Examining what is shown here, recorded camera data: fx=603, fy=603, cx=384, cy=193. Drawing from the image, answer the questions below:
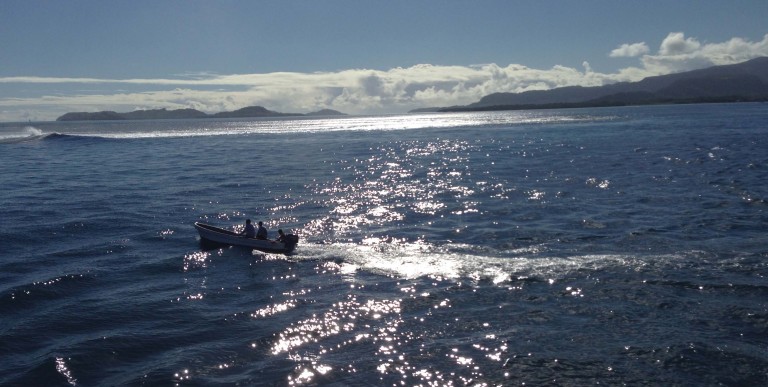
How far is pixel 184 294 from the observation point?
27.8 m

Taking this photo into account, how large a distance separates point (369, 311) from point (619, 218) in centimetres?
2033

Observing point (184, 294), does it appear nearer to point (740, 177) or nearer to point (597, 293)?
point (597, 293)

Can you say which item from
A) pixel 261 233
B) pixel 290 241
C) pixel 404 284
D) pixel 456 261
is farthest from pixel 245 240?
pixel 456 261

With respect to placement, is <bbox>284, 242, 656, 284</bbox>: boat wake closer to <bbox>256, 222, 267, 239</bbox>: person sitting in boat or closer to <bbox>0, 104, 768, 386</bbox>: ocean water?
<bbox>0, 104, 768, 386</bbox>: ocean water

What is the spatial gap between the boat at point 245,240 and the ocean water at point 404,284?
23.9 inches

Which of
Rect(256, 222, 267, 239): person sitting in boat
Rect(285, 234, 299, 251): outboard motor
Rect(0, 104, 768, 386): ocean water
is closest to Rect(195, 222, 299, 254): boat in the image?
Rect(285, 234, 299, 251): outboard motor

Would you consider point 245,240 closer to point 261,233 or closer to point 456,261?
point 261,233

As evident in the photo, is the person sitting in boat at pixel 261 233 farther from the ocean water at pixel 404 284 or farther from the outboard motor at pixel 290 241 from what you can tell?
the outboard motor at pixel 290 241

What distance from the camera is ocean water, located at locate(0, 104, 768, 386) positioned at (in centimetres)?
1975

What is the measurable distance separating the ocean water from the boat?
1.99 ft

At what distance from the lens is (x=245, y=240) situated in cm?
3559

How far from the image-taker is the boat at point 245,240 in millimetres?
33906

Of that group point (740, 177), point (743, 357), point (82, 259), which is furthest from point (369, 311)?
point (740, 177)

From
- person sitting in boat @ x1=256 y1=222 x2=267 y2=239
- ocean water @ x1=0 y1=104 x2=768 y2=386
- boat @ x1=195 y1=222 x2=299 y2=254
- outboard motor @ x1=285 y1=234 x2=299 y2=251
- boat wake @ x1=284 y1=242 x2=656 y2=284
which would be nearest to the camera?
ocean water @ x1=0 y1=104 x2=768 y2=386
